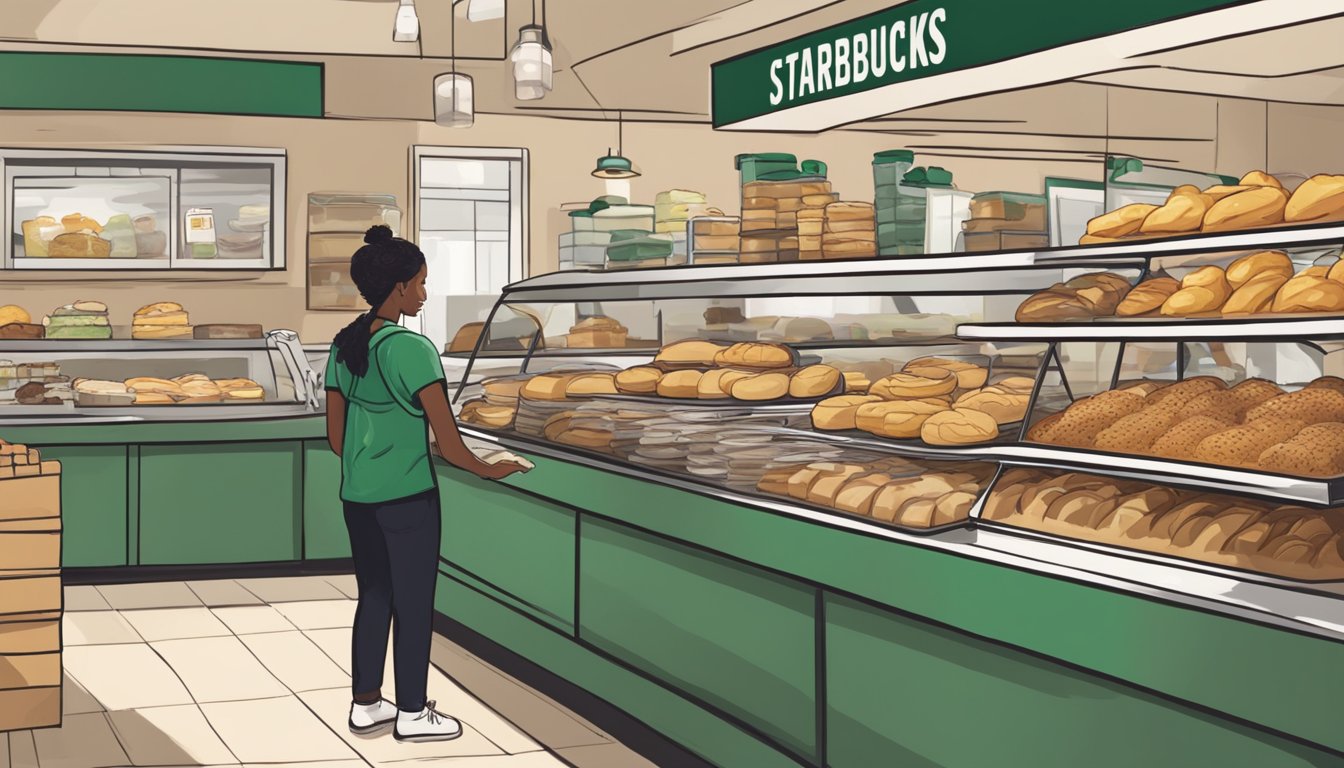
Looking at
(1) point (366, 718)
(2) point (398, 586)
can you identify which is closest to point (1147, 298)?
(2) point (398, 586)

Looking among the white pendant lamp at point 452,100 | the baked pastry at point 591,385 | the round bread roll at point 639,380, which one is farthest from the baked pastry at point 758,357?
the white pendant lamp at point 452,100

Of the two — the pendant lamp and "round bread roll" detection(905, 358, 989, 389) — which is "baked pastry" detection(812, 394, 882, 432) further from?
the pendant lamp

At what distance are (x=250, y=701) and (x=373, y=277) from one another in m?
1.58

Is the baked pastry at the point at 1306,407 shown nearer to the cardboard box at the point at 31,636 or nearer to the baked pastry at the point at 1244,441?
the baked pastry at the point at 1244,441

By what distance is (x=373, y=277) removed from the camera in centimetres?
382

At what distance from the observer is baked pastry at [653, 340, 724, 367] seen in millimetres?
4535

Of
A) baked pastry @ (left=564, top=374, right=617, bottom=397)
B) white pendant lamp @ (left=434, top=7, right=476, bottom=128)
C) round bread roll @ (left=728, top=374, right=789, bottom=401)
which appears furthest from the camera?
white pendant lamp @ (left=434, top=7, right=476, bottom=128)

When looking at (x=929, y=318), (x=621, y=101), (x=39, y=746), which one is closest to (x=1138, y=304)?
(x=929, y=318)

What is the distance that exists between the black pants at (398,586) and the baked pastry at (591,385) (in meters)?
0.98

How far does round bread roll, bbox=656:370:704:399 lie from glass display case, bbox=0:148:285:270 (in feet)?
14.2

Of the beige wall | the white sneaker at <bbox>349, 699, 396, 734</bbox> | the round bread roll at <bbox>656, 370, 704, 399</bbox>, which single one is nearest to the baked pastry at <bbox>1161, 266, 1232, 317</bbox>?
the round bread roll at <bbox>656, 370, 704, 399</bbox>

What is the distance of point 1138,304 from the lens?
287 cm

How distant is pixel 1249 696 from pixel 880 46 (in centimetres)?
→ 237

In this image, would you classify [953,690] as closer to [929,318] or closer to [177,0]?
[929,318]
